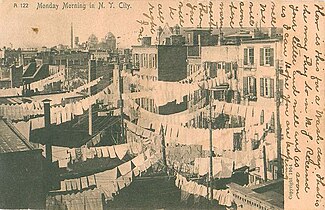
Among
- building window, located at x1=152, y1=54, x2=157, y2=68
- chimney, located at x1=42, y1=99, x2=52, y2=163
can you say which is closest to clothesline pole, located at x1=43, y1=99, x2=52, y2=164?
chimney, located at x1=42, y1=99, x2=52, y2=163

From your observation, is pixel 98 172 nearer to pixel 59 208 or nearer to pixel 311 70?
pixel 59 208

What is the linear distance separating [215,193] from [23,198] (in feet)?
0.75

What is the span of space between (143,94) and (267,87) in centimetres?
15

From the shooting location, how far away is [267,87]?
2.25ft

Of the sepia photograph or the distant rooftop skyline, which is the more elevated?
the distant rooftop skyline

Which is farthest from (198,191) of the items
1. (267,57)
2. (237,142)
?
(267,57)

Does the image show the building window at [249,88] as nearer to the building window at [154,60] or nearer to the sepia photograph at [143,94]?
→ the sepia photograph at [143,94]

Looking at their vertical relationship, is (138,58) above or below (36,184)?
above

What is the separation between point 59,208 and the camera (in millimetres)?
694

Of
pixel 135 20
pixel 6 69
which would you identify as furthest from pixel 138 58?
pixel 6 69

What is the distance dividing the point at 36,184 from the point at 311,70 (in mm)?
354

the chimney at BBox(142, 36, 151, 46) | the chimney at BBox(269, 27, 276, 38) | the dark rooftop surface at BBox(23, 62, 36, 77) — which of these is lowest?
the dark rooftop surface at BBox(23, 62, 36, 77)

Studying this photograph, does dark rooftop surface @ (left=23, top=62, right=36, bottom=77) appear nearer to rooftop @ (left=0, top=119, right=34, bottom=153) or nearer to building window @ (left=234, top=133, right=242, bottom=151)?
rooftop @ (left=0, top=119, right=34, bottom=153)

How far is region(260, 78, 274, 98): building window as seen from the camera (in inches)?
26.9
